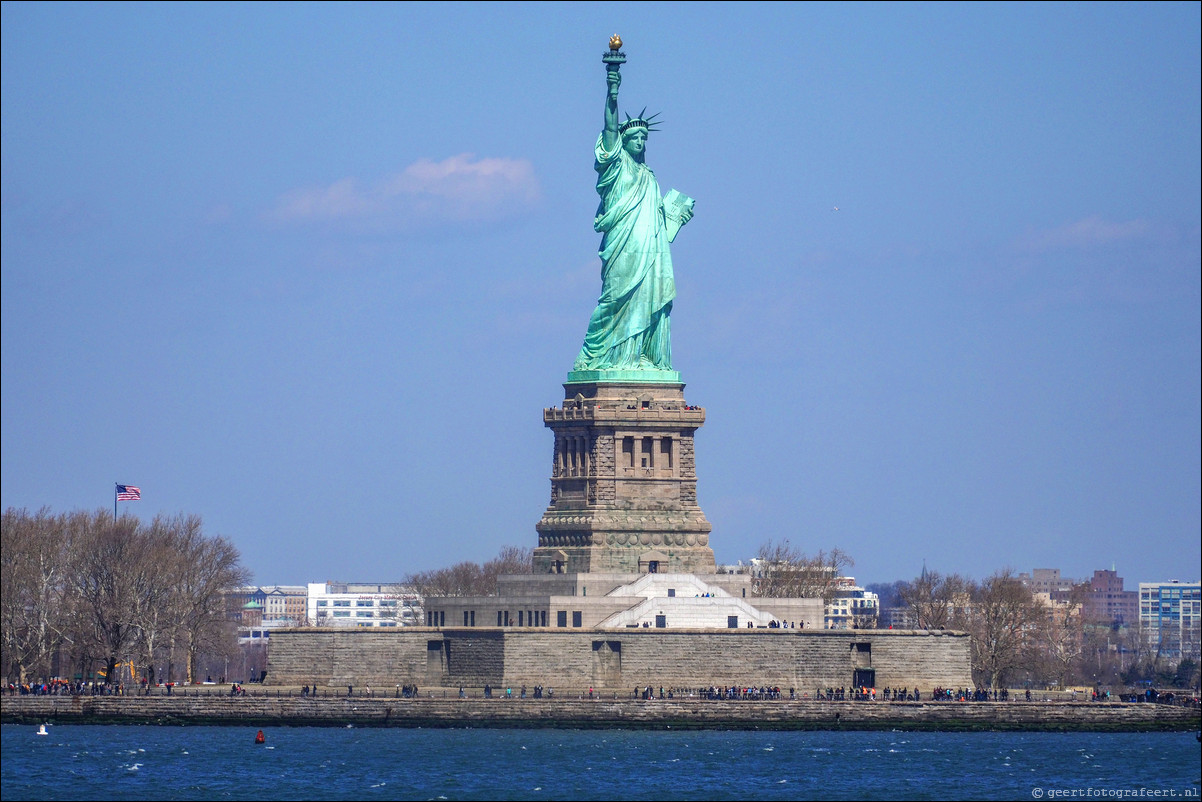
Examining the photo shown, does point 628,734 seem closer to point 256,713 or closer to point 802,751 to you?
point 802,751

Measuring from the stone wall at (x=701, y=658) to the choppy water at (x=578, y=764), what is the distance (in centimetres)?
343

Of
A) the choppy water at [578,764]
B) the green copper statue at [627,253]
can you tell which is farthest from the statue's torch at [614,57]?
the choppy water at [578,764]

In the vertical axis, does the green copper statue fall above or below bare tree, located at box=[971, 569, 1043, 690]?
above

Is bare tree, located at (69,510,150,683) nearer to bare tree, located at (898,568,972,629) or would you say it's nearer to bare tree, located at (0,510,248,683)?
bare tree, located at (0,510,248,683)

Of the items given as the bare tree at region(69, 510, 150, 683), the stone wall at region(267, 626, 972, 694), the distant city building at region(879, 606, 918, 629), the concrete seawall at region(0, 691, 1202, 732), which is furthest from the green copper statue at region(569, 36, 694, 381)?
the distant city building at region(879, 606, 918, 629)

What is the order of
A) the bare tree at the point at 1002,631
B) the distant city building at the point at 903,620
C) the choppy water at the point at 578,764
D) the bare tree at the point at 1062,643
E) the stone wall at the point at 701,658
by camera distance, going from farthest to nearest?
1. the bare tree at the point at 1062,643
2. the distant city building at the point at 903,620
3. the bare tree at the point at 1002,631
4. the stone wall at the point at 701,658
5. the choppy water at the point at 578,764

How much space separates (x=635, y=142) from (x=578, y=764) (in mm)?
28755

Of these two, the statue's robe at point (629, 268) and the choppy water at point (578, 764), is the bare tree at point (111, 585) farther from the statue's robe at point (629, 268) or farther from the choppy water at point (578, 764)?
the statue's robe at point (629, 268)

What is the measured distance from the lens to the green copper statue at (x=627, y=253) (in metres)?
105

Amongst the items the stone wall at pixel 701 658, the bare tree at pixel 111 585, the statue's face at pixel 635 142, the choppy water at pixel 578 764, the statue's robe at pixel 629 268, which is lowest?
the choppy water at pixel 578 764

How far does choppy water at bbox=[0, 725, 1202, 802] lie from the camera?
78.0m

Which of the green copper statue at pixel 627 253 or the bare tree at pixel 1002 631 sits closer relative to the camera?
the green copper statue at pixel 627 253

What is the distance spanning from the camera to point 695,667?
99375mm

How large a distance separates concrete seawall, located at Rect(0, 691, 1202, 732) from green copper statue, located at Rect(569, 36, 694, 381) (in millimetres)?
14803
